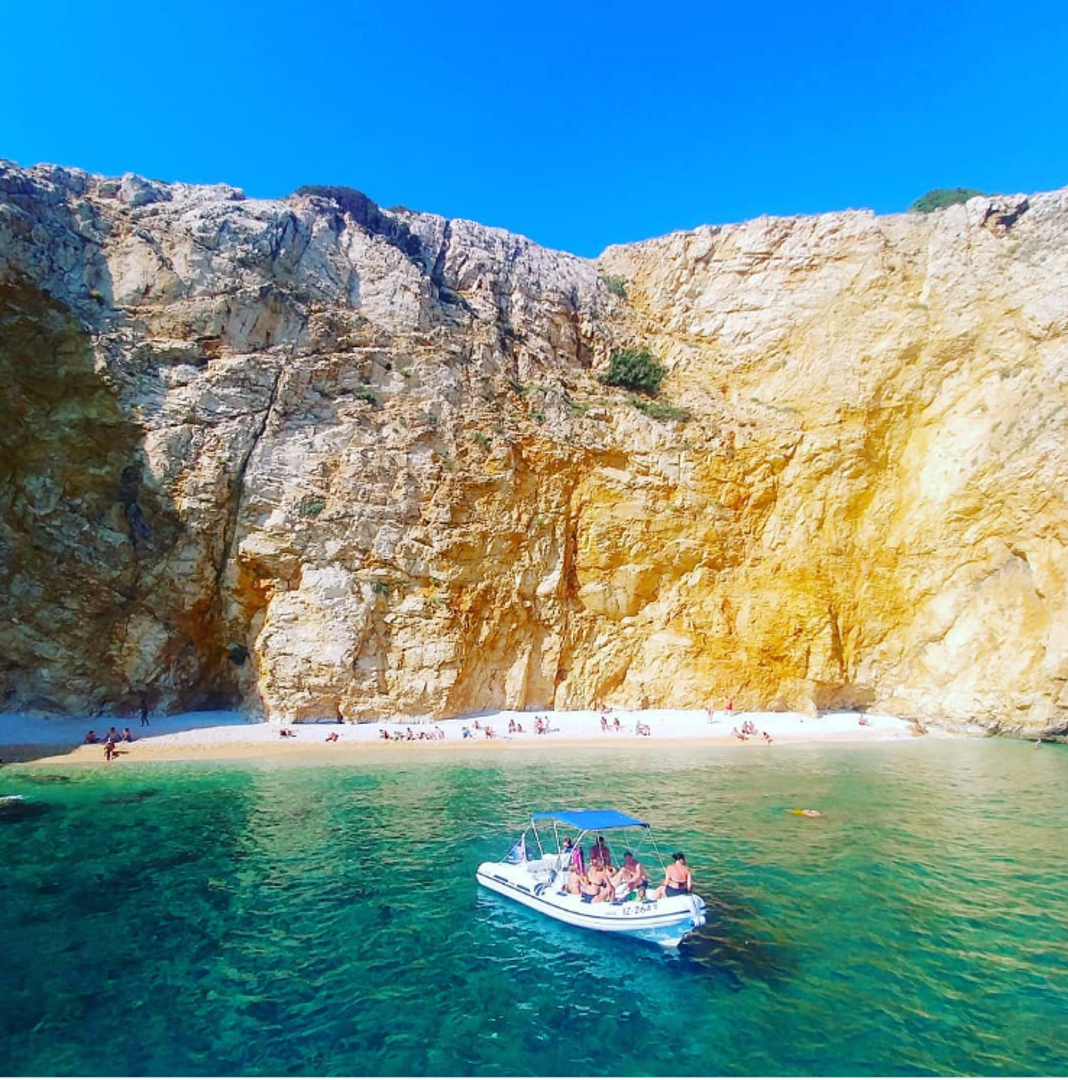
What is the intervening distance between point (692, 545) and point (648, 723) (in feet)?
35.8

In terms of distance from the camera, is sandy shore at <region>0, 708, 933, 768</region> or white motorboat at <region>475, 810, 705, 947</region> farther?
sandy shore at <region>0, 708, 933, 768</region>

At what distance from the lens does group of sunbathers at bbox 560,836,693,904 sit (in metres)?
11.3

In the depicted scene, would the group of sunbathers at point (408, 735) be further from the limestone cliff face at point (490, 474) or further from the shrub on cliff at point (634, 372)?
the shrub on cliff at point (634, 372)

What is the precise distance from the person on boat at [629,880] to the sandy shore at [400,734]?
18.0 meters

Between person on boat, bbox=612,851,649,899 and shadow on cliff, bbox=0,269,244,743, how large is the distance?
27.5 m

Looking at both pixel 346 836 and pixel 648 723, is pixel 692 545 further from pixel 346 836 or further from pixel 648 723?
pixel 346 836

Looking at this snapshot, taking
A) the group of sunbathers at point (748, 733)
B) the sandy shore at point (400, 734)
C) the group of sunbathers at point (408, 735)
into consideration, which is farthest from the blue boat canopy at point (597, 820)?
the group of sunbathers at point (748, 733)

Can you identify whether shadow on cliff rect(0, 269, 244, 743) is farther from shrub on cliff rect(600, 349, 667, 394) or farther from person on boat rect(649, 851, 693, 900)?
shrub on cliff rect(600, 349, 667, 394)

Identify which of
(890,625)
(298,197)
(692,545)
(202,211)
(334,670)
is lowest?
(334,670)

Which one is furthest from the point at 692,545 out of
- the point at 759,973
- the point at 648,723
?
the point at 759,973

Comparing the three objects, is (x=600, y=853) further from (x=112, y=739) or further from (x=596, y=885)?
(x=112, y=739)

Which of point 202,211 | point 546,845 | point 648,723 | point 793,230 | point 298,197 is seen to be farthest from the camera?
point 793,230

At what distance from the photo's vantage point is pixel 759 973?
A: 378 inches

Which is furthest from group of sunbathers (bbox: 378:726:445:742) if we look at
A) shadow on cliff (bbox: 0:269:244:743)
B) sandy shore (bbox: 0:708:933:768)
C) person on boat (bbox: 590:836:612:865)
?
person on boat (bbox: 590:836:612:865)
